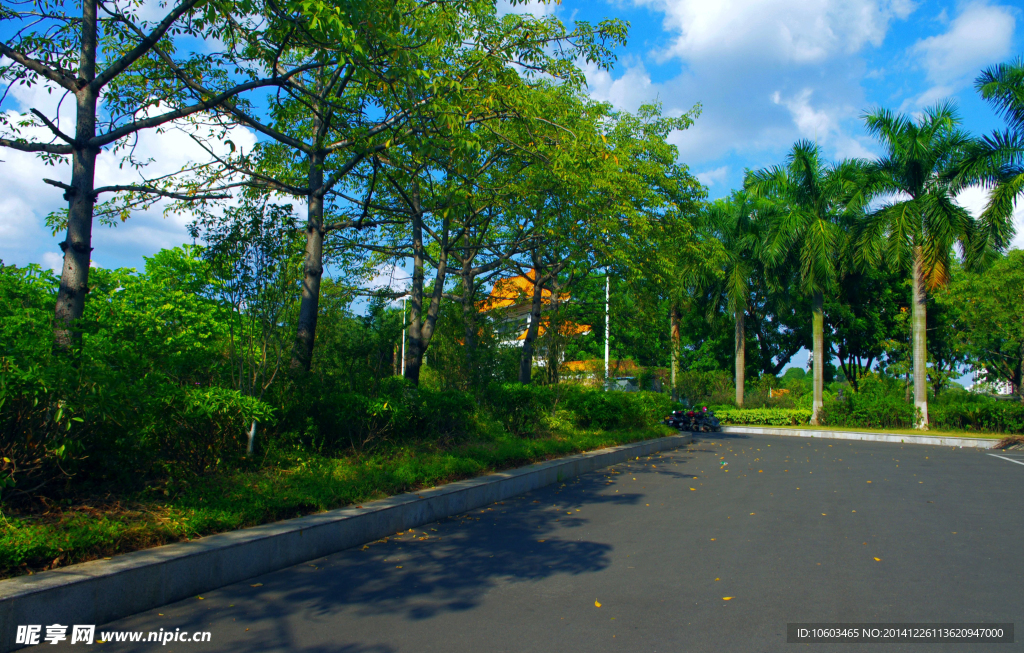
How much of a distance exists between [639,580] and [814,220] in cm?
2670

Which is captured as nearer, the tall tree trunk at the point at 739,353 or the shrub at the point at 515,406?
the shrub at the point at 515,406

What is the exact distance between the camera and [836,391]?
3900cm

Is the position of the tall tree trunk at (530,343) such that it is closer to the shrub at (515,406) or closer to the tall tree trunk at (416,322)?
the shrub at (515,406)

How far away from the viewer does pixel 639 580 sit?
5152 millimetres

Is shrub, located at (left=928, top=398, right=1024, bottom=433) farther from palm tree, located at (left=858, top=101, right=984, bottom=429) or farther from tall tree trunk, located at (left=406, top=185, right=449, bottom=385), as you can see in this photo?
tall tree trunk, located at (left=406, top=185, right=449, bottom=385)

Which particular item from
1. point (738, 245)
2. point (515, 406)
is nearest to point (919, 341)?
point (738, 245)

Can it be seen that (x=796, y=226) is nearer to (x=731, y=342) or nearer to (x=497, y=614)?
(x=731, y=342)

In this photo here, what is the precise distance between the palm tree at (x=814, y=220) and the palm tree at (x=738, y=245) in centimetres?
212

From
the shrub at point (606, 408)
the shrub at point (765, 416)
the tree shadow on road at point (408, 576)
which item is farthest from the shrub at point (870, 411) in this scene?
the tree shadow on road at point (408, 576)

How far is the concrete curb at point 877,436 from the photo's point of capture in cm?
2003

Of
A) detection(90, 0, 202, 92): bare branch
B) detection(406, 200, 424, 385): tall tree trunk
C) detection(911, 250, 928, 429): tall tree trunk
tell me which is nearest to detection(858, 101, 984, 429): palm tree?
detection(911, 250, 928, 429): tall tree trunk

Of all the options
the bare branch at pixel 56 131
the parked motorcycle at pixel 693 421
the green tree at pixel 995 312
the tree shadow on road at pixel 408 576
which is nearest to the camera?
the tree shadow on road at pixel 408 576

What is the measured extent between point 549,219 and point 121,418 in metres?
10.7

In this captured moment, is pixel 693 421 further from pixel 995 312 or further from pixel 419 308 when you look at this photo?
pixel 419 308
